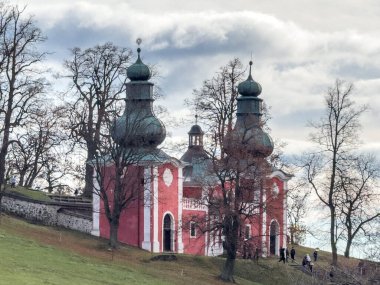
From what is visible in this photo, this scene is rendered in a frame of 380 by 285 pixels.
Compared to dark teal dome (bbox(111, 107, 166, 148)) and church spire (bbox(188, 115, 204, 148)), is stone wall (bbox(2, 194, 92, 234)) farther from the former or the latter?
church spire (bbox(188, 115, 204, 148))

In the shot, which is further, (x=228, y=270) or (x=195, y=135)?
(x=195, y=135)

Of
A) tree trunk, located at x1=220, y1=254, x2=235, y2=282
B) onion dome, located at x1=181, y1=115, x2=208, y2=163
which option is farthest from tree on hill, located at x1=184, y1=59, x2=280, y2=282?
onion dome, located at x1=181, y1=115, x2=208, y2=163

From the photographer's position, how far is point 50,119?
5888 centimetres

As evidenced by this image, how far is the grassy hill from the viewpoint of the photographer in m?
34.9

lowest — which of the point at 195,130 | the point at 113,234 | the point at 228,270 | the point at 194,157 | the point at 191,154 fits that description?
the point at 228,270

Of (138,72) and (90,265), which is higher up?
(138,72)

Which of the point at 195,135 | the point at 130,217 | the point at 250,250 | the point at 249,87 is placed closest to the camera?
the point at 250,250

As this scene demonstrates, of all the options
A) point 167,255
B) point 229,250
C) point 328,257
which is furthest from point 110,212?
point 328,257

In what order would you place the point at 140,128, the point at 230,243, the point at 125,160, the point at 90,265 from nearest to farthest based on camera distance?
the point at 90,265 → the point at 230,243 → the point at 125,160 → the point at 140,128

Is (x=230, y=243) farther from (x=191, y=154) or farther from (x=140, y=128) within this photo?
(x=191, y=154)

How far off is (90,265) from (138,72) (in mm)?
19278

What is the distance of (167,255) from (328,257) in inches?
760

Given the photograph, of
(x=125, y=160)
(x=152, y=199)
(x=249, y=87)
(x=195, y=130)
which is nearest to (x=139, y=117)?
Result: (x=125, y=160)

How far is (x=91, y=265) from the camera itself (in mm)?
40594
